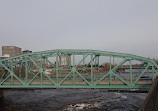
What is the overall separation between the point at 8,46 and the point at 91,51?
78844mm

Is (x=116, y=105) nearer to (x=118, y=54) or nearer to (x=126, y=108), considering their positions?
(x=126, y=108)

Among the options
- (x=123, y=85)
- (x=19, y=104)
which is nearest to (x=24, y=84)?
(x=19, y=104)

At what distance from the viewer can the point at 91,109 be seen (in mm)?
20984

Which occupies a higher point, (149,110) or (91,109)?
(149,110)

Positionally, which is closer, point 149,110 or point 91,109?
point 149,110

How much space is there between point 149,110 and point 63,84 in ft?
40.2

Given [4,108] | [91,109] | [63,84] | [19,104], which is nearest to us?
[63,84]

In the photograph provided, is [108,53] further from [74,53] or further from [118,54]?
[74,53]

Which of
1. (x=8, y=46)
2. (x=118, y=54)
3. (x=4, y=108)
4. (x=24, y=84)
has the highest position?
(x=8, y=46)

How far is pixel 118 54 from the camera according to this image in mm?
17078

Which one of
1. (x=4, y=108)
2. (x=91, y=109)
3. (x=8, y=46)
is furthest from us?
(x=8, y=46)

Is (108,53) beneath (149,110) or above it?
above

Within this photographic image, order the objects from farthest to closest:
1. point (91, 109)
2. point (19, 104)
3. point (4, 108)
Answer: point (19, 104) < point (4, 108) < point (91, 109)

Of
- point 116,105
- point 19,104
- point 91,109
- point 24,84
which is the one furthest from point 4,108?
point 116,105
